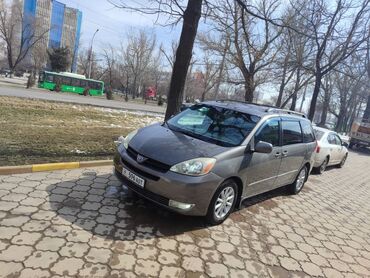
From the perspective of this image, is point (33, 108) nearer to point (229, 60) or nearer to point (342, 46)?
point (229, 60)

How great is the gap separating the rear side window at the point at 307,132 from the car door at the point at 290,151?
195 millimetres

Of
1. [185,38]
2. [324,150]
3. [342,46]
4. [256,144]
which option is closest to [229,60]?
[342,46]

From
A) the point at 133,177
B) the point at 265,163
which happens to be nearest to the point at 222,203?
the point at 265,163

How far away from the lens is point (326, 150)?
36.8ft

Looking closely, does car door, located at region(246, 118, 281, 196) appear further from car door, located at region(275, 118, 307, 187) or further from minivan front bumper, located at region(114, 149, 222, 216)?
minivan front bumper, located at region(114, 149, 222, 216)

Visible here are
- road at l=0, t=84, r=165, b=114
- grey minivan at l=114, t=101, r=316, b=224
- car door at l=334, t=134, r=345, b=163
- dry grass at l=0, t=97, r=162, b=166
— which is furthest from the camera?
road at l=0, t=84, r=165, b=114

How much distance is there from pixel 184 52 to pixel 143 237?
5.22 metres

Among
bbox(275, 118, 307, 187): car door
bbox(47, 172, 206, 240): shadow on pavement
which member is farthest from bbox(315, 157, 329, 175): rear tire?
bbox(47, 172, 206, 240): shadow on pavement

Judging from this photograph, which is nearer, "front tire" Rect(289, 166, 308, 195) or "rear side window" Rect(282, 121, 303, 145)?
"rear side window" Rect(282, 121, 303, 145)

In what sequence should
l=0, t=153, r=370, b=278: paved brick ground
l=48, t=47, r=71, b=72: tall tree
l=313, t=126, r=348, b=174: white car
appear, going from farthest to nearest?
l=48, t=47, r=71, b=72: tall tree → l=313, t=126, r=348, b=174: white car → l=0, t=153, r=370, b=278: paved brick ground

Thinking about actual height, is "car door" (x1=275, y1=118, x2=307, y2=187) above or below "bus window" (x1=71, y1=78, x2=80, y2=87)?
above

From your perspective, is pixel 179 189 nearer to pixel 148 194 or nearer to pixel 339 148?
pixel 148 194

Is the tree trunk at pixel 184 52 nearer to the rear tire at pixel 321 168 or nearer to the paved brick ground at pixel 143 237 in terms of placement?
the paved brick ground at pixel 143 237

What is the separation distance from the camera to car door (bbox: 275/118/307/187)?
6254mm
